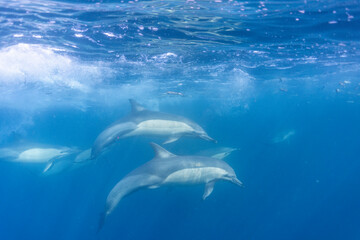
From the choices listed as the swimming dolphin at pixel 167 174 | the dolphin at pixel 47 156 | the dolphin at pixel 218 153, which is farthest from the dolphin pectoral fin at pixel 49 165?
the swimming dolphin at pixel 167 174

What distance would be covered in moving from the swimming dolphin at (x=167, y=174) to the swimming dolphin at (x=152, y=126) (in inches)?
76.0

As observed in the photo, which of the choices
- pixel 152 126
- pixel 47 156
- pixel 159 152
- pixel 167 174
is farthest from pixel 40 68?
pixel 167 174

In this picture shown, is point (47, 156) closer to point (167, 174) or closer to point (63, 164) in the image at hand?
point (63, 164)

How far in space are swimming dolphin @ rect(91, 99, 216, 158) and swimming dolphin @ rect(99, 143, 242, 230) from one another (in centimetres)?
193

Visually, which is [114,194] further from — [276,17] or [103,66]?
[103,66]

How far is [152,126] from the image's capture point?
1249 cm

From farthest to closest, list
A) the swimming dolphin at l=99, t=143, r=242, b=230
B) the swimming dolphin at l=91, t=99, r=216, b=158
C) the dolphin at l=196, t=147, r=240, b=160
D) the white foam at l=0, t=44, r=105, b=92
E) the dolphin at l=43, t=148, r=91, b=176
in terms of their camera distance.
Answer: the dolphin at l=43, t=148, r=91, b=176, the white foam at l=0, t=44, r=105, b=92, the dolphin at l=196, t=147, r=240, b=160, the swimming dolphin at l=91, t=99, r=216, b=158, the swimming dolphin at l=99, t=143, r=242, b=230

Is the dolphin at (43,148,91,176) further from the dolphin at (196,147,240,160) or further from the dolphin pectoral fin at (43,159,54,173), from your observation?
the dolphin at (196,147,240,160)

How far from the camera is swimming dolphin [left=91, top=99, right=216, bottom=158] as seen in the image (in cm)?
1202

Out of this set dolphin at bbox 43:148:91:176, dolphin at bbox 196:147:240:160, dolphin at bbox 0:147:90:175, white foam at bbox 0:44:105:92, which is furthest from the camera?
dolphin at bbox 43:148:91:176

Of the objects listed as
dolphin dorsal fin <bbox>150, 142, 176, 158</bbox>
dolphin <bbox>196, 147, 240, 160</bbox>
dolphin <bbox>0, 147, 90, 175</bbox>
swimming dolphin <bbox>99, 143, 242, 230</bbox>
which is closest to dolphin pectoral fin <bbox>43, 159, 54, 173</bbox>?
dolphin <bbox>0, 147, 90, 175</bbox>

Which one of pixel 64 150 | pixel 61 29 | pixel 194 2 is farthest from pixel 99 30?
pixel 64 150

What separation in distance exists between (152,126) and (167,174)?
3.55 m

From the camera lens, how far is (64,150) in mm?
19375
